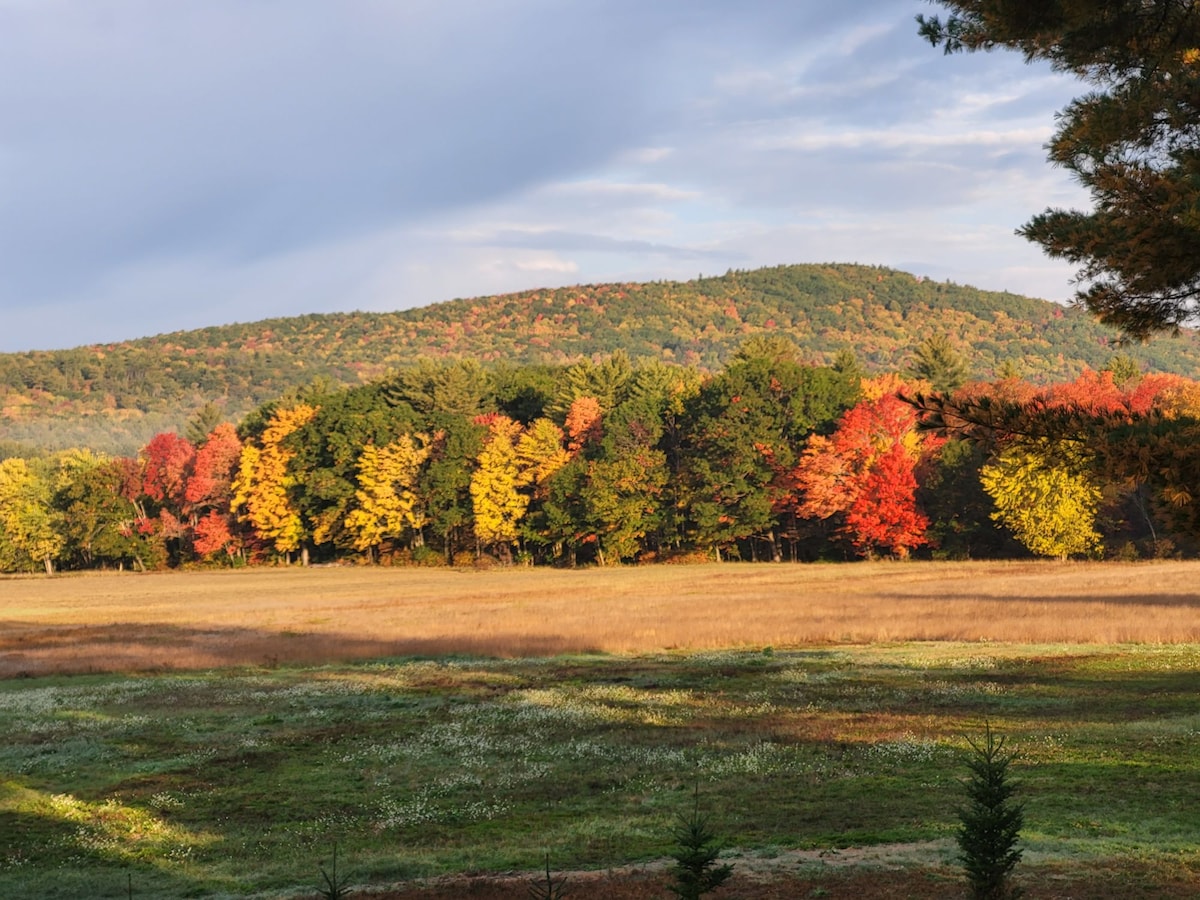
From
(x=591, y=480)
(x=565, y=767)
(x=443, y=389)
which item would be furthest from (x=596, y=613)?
(x=443, y=389)

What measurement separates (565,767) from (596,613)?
3099 cm

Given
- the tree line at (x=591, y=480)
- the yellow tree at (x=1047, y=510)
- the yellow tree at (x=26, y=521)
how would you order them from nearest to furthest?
the yellow tree at (x=1047, y=510), the tree line at (x=591, y=480), the yellow tree at (x=26, y=521)

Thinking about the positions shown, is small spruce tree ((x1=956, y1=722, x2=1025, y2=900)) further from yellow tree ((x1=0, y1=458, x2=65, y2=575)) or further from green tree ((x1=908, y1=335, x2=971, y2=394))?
yellow tree ((x1=0, y1=458, x2=65, y2=575))

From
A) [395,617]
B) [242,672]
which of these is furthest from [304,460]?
[242,672]

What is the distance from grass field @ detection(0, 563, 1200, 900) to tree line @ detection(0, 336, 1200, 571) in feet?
109

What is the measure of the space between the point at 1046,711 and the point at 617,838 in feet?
38.0

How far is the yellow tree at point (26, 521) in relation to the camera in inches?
4774

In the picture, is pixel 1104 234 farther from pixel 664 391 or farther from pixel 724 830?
pixel 664 391

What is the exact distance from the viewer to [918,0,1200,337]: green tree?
13.0m

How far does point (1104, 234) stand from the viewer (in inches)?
529

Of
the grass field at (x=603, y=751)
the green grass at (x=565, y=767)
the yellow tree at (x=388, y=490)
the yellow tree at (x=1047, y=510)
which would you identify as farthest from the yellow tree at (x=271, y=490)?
the green grass at (x=565, y=767)

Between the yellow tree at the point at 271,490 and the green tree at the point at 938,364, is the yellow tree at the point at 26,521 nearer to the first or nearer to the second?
the yellow tree at the point at 271,490

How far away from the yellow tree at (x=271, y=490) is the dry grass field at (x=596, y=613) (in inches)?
942

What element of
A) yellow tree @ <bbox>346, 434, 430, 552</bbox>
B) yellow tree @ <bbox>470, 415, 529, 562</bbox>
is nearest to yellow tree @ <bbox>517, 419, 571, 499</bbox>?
yellow tree @ <bbox>470, 415, 529, 562</bbox>
